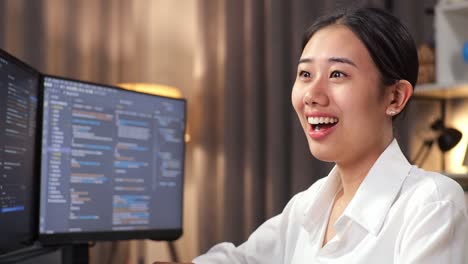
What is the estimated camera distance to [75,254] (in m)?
1.64

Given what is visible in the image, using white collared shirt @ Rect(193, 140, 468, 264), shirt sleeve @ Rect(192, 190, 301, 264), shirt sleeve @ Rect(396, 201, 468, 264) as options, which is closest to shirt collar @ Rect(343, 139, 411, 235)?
white collared shirt @ Rect(193, 140, 468, 264)

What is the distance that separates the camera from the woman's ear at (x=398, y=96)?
1.20 metres

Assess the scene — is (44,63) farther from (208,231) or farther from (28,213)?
(28,213)

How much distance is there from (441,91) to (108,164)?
1.32 metres

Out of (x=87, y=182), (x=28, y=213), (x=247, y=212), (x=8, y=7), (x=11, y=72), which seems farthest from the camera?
(x=247, y=212)

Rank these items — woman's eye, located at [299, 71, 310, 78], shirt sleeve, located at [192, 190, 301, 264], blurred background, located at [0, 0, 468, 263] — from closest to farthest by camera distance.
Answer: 1. woman's eye, located at [299, 71, 310, 78]
2. shirt sleeve, located at [192, 190, 301, 264]
3. blurred background, located at [0, 0, 468, 263]

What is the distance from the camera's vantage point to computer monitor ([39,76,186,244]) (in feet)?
5.12

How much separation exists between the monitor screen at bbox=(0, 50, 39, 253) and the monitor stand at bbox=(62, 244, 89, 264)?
0.12 metres

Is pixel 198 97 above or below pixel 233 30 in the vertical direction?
below

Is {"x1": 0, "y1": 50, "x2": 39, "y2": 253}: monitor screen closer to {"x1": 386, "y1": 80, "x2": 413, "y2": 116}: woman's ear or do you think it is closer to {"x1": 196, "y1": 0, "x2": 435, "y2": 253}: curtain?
{"x1": 386, "y1": 80, "x2": 413, "y2": 116}: woman's ear

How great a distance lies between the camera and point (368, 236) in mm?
1149

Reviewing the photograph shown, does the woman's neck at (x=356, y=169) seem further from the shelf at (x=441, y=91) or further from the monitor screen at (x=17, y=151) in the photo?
the shelf at (x=441, y=91)

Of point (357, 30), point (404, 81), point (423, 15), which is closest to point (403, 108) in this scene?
point (404, 81)

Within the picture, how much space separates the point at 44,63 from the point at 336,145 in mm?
1854
